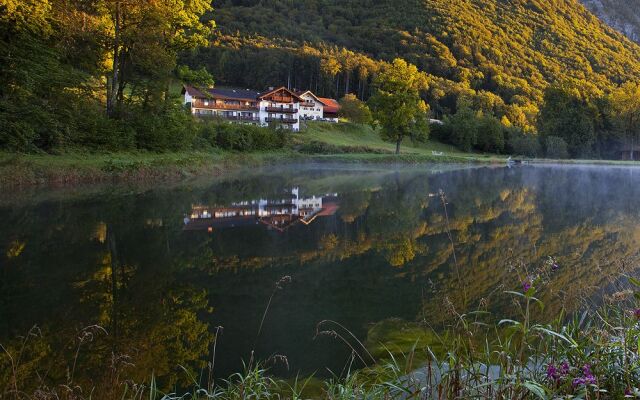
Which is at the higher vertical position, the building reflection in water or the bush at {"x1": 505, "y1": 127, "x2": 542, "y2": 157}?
the bush at {"x1": 505, "y1": 127, "x2": 542, "y2": 157}

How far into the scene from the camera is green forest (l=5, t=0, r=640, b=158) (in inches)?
935

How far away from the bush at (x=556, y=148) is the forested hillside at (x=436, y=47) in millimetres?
31863

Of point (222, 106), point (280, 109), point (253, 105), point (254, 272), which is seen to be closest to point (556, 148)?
point (280, 109)

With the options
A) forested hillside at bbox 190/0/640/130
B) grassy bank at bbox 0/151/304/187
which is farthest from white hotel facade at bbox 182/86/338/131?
Result: grassy bank at bbox 0/151/304/187

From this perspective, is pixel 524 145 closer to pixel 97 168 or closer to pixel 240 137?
pixel 240 137

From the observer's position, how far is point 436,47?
134 metres

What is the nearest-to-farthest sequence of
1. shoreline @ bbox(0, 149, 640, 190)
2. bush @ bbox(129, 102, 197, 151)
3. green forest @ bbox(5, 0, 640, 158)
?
1. shoreline @ bbox(0, 149, 640, 190)
2. green forest @ bbox(5, 0, 640, 158)
3. bush @ bbox(129, 102, 197, 151)

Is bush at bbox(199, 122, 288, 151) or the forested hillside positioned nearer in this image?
bush at bbox(199, 122, 288, 151)

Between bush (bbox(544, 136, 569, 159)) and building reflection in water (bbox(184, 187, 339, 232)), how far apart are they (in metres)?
60.5

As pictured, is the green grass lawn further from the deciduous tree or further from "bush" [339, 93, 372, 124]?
the deciduous tree

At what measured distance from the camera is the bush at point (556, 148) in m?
71.5

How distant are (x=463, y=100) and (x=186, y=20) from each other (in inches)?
3052

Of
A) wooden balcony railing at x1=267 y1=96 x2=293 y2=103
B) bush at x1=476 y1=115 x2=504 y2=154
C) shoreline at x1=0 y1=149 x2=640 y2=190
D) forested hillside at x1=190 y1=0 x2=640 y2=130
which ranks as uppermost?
forested hillside at x1=190 y1=0 x2=640 y2=130

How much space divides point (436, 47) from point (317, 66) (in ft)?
121
